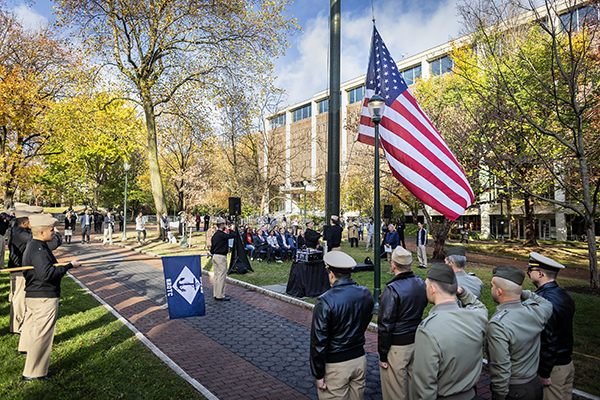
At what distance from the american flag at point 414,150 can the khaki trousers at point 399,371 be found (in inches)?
109

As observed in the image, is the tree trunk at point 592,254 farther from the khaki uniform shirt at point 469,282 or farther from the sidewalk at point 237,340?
the khaki uniform shirt at point 469,282

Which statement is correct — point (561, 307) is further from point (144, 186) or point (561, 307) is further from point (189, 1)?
point (144, 186)

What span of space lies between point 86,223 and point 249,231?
12726 mm

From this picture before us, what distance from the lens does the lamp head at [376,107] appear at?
7031 mm

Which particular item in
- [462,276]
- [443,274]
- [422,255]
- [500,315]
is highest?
[443,274]

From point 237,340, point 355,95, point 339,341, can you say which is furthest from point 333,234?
point 355,95

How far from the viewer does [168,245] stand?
21.8 metres

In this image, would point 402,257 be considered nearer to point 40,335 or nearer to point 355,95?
point 40,335

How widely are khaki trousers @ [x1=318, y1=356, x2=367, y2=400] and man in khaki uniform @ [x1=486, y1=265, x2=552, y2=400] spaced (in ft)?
3.66

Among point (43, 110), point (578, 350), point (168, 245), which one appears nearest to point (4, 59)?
point (43, 110)

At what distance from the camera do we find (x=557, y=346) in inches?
140

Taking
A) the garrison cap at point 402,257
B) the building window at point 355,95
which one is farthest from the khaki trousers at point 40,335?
the building window at point 355,95

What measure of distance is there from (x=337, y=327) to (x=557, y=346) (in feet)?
7.47

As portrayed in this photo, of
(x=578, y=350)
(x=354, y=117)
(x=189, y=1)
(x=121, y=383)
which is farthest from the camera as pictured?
(x=354, y=117)
